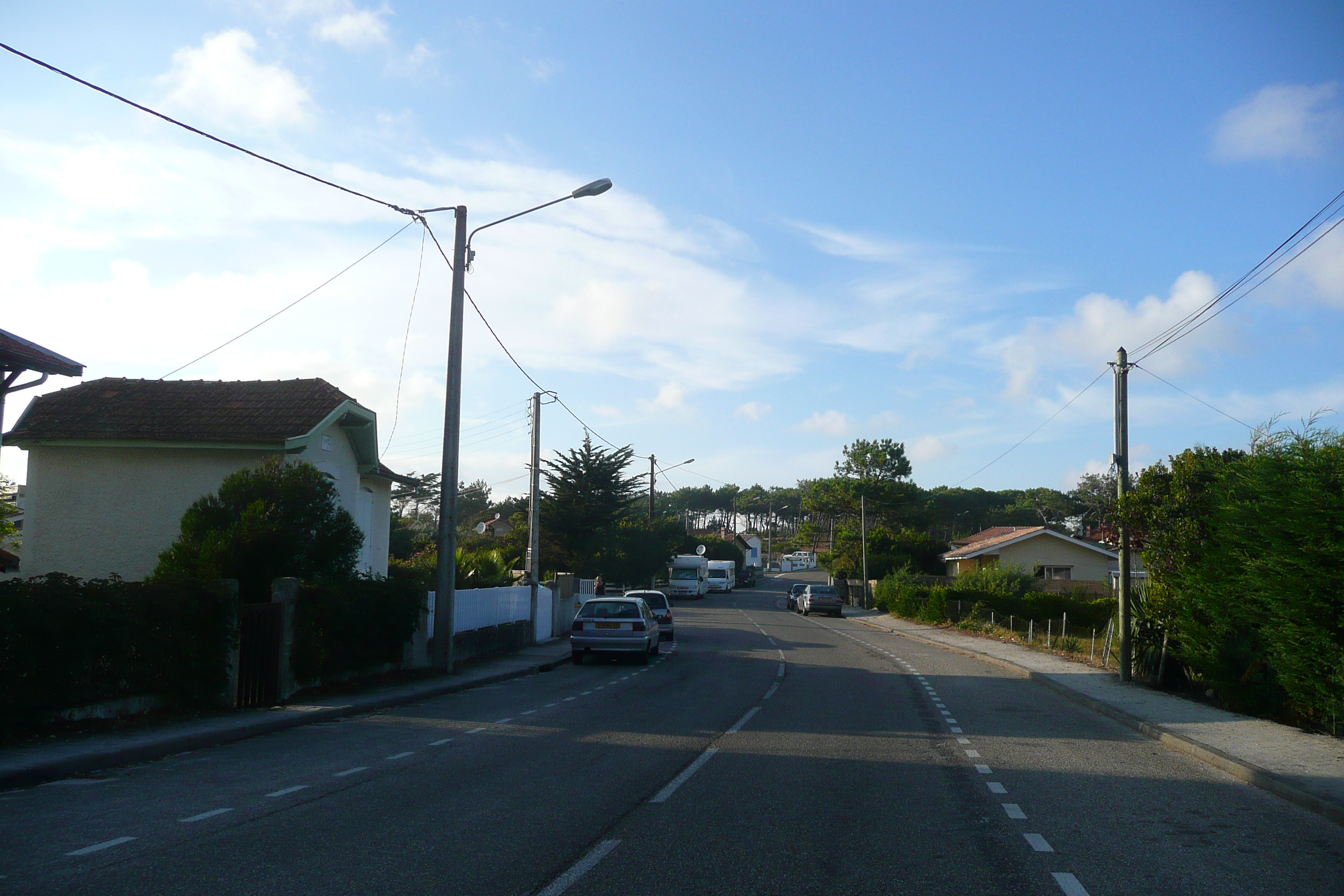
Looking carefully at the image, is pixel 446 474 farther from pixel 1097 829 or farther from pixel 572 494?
pixel 572 494

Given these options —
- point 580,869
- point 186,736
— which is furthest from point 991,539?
point 580,869

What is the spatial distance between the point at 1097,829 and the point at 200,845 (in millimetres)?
6389

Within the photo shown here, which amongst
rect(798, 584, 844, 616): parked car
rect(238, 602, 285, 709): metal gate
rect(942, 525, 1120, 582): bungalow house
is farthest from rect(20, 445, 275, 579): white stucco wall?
rect(942, 525, 1120, 582): bungalow house

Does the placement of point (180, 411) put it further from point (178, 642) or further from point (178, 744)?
point (178, 744)

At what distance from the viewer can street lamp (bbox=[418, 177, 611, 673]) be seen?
1812 cm

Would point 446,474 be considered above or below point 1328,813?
above

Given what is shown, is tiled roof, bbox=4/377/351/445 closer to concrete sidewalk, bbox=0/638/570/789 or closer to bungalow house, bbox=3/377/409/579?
bungalow house, bbox=3/377/409/579

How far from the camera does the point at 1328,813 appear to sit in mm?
7930

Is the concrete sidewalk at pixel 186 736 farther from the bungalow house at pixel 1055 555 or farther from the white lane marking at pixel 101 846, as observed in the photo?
the bungalow house at pixel 1055 555

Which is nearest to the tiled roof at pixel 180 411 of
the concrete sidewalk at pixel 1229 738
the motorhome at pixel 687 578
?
the concrete sidewalk at pixel 1229 738

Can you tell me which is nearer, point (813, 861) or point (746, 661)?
point (813, 861)

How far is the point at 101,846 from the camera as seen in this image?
20.6ft

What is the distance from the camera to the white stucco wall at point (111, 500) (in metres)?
18.4

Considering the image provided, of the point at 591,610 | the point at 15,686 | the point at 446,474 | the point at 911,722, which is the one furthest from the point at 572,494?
the point at 15,686
